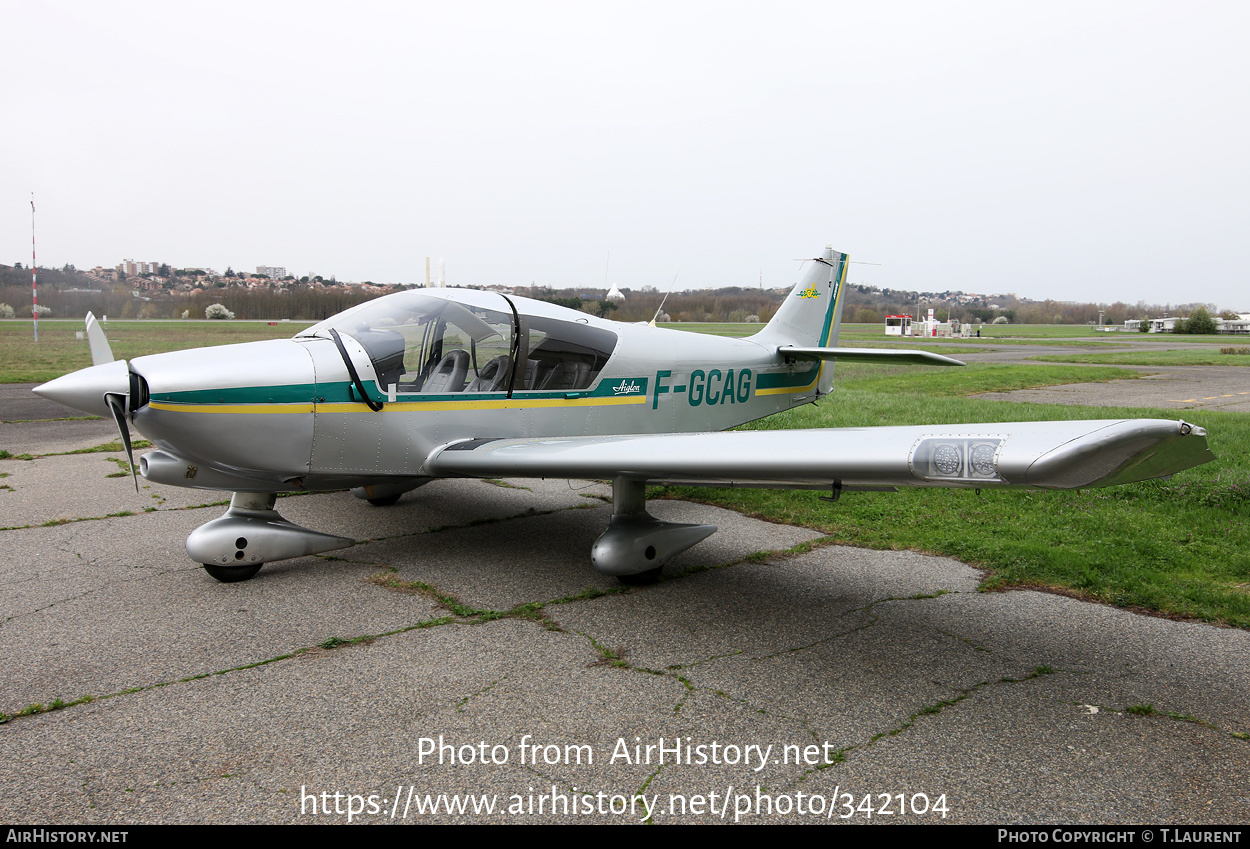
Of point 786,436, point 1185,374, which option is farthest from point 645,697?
point 1185,374

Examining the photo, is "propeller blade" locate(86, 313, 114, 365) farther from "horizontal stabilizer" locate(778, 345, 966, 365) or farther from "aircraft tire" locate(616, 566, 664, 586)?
"horizontal stabilizer" locate(778, 345, 966, 365)

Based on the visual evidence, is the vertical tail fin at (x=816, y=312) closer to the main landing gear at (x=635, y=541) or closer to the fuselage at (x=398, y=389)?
the fuselage at (x=398, y=389)

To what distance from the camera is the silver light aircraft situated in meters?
3.78

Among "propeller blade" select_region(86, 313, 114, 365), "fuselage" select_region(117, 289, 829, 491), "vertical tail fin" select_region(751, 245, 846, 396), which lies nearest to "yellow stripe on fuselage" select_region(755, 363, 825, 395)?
"vertical tail fin" select_region(751, 245, 846, 396)

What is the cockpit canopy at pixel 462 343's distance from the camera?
530 centimetres

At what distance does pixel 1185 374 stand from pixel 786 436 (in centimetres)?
2306

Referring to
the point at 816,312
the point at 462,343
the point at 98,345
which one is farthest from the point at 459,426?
the point at 816,312

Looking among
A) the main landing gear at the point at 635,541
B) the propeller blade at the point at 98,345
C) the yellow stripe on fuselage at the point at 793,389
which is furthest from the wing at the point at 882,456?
the yellow stripe on fuselage at the point at 793,389

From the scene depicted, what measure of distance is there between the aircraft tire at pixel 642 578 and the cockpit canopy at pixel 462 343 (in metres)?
1.65

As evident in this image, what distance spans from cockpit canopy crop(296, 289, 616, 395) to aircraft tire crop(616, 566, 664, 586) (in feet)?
5.40

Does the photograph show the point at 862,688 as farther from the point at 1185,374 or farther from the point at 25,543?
the point at 1185,374

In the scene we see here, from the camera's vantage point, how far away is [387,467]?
5266mm

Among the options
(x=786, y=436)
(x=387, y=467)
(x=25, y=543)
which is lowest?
(x=25, y=543)

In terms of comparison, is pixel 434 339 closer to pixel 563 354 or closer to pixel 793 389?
pixel 563 354
